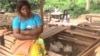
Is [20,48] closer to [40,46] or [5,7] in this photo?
[40,46]

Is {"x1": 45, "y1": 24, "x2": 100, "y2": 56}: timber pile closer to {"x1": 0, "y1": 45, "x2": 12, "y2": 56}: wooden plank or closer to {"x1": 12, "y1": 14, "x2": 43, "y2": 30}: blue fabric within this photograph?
{"x1": 0, "y1": 45, "x2": 12, "y2": 56}: wooden plank

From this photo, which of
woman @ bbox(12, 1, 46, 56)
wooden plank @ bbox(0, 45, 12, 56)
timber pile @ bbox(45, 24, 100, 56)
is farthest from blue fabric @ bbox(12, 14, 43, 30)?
wooden plank @ bbox(0, 45, 12, 56)

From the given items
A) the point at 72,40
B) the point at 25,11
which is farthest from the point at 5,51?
the point at 25,11

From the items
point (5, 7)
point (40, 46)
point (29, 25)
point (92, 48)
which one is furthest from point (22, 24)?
point (5, 7)

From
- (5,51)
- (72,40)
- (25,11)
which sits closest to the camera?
(25,11)

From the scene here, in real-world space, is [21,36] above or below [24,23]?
below

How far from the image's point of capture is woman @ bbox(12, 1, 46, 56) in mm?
3754

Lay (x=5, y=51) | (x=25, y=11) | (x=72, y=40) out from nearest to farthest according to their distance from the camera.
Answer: (x=25, y=11), (x=72, y=40), (x=5, y=51)

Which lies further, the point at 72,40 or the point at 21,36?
the point at 72,40

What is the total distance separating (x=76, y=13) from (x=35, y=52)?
2114cm

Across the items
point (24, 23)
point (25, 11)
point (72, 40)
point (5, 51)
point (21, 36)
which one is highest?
point (25, 11)

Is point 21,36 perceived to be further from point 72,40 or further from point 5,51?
point 5,51

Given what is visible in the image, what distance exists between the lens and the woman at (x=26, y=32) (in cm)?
375

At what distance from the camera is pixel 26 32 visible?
3.82 meters
